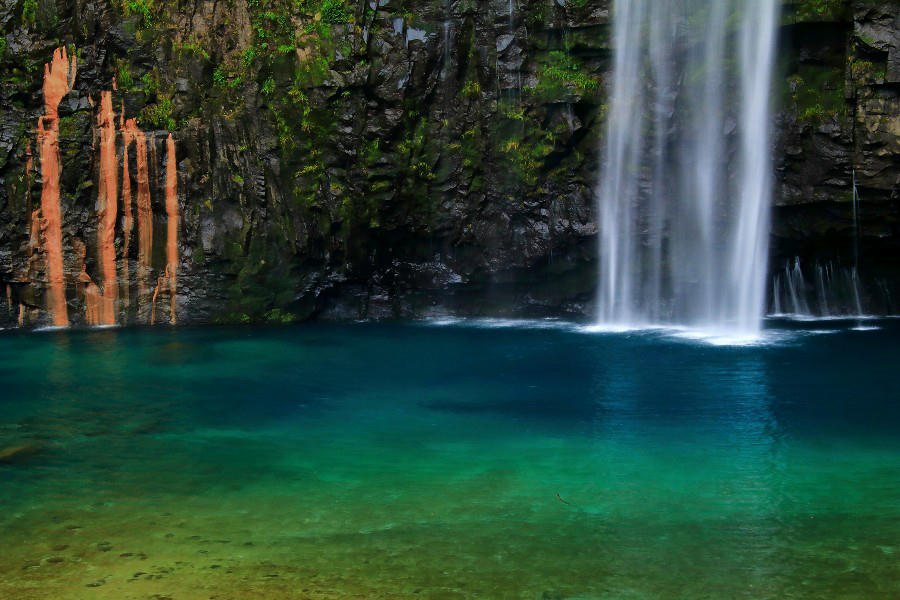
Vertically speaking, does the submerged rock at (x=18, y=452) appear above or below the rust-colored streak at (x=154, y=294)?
below

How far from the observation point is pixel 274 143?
2395 cm

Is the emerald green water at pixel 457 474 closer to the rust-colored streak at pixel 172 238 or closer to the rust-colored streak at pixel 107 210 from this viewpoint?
the rust-colored streak at pixel 107 210

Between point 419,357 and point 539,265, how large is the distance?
22.1 feet

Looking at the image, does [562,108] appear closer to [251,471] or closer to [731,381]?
[731,381]

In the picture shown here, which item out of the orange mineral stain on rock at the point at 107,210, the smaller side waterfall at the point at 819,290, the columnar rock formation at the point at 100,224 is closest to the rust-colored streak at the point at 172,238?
→ the columnar rock formation at the point at 100,224

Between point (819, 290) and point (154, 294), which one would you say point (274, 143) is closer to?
point (154, 294)

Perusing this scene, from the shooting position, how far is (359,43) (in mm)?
23609

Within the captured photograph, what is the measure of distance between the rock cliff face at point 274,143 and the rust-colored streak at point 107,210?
0.04m

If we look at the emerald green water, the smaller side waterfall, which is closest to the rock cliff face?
the smaller side waterfall

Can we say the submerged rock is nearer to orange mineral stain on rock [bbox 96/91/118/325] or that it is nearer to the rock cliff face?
the rock cliff face

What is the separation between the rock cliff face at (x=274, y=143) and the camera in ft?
77.4

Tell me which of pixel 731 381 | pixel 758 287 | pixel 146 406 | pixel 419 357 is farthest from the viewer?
pixel 758 287

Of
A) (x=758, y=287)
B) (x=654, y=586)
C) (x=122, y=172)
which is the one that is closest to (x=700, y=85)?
(x=758, y=287)

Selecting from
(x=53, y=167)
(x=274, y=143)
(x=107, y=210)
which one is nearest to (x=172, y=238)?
(x=107, y=210)
